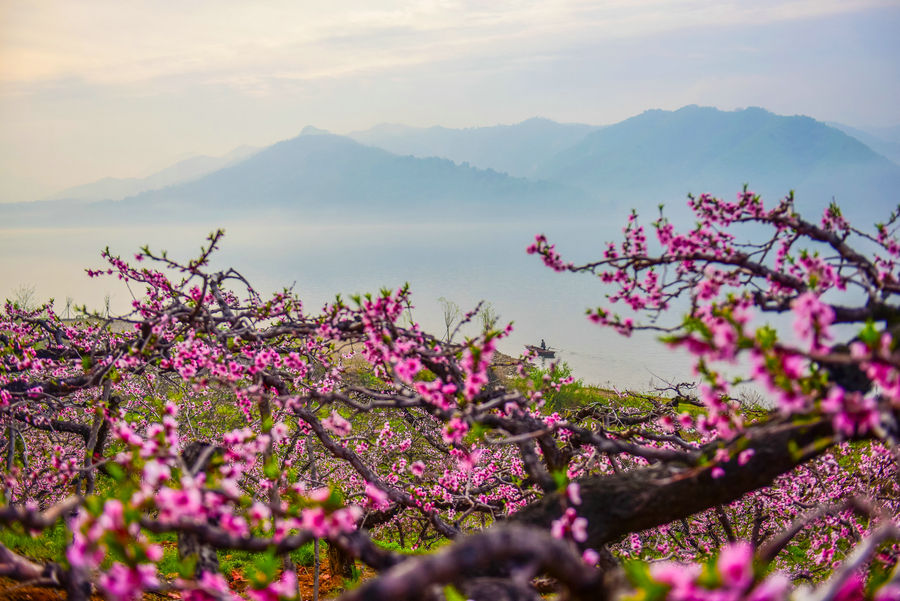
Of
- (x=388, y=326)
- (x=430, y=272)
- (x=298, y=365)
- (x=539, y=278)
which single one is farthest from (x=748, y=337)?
(x=430, y=272)

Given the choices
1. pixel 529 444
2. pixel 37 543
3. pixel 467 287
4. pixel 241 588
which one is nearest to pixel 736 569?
pixel 529 444

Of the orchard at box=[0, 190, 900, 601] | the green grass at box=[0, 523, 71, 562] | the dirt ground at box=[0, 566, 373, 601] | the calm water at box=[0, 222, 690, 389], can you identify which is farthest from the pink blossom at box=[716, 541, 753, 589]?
the green grass at box=[0, 523, 71, 562]

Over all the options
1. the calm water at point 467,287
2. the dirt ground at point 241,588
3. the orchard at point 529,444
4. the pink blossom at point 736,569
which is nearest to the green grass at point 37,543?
the orchard at point 529,444

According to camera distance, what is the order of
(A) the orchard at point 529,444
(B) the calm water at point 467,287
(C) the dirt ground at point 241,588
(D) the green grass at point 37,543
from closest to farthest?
(A) the orchard at point 529,444 → (C) the dirt ground at point 241,588 → (D) the green grass at point 37,543 → (B) the calm water at point 467,287

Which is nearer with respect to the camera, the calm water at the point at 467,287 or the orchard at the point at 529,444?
the orchard at the point at 529,444

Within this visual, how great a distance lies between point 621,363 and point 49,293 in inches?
3182

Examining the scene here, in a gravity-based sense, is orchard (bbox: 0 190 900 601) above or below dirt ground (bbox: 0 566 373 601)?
above

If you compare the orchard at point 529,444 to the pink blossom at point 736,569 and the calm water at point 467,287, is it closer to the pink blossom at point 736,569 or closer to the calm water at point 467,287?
the pink blossom at point 736,569

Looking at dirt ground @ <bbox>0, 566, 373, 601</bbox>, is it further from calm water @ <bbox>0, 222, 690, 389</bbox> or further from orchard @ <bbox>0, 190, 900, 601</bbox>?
calm water @ <bbox>0, 222, 690, 389</bbox>

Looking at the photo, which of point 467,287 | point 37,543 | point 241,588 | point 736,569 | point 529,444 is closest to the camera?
point 736,569

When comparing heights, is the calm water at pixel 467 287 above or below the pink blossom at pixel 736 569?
below

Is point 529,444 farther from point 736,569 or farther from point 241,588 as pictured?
point 241,588

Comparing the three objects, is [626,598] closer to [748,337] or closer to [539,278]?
[748,337]

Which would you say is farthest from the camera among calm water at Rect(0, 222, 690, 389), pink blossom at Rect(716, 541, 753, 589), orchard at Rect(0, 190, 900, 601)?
calm water at Rect(0, 222, 690, 389)
